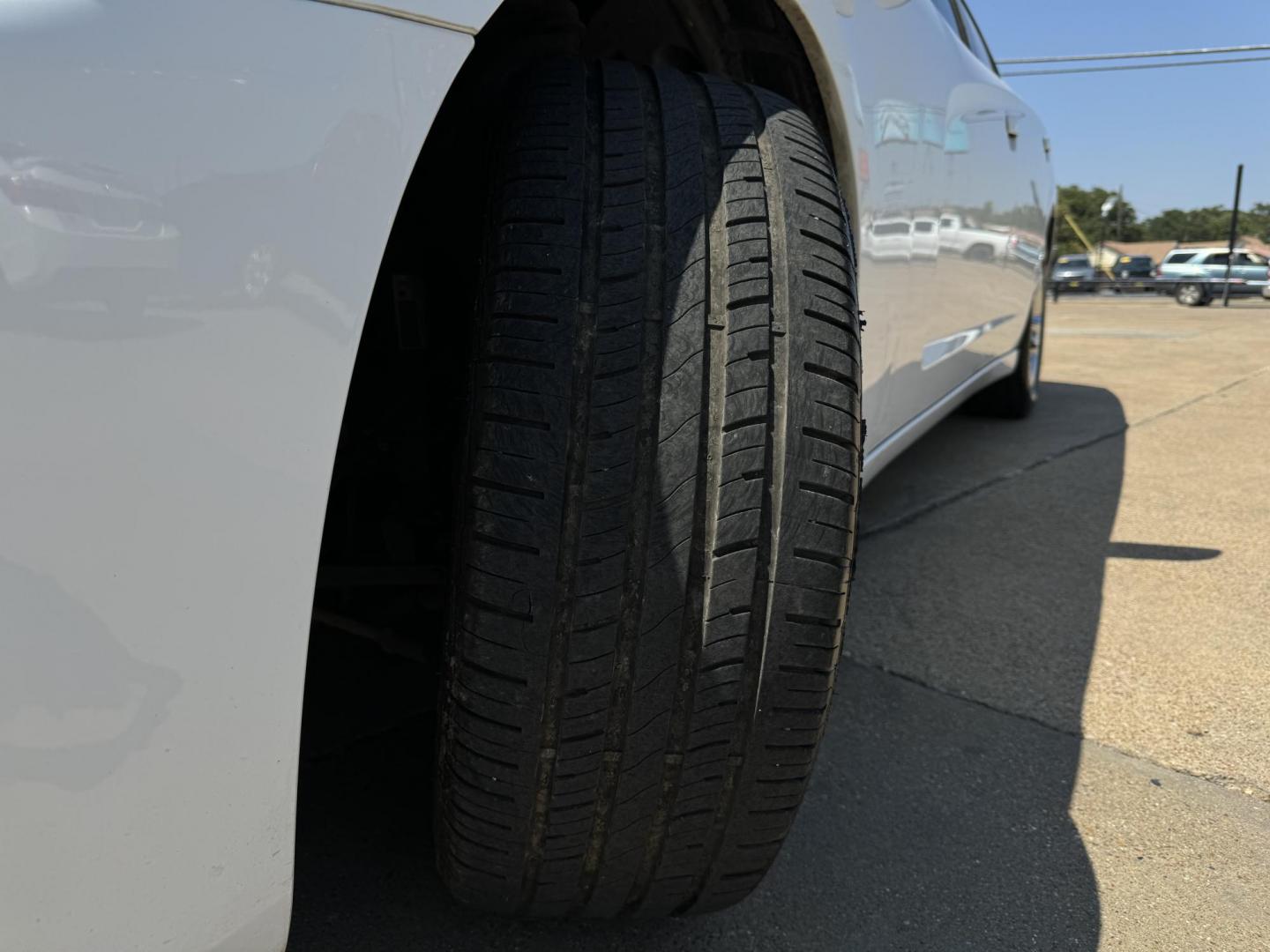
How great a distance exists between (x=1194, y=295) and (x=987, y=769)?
23.8 m

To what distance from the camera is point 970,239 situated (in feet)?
8.85

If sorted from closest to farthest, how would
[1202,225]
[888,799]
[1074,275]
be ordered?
[888,799]
[1074,275]
[1202,225]

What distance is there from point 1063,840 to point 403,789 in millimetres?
1027

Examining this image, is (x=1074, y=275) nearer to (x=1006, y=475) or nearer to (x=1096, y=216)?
(x=1006, y=475)

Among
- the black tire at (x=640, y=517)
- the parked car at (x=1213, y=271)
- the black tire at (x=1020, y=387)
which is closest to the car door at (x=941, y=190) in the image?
the black tire at (x=640, y=517)

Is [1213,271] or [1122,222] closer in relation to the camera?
[1213,271]

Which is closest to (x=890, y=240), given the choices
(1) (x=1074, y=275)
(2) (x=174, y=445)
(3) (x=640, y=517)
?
(3) (x=640, y=517)

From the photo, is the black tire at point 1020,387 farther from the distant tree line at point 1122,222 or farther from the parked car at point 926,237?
the distant tree line at point 1122,222

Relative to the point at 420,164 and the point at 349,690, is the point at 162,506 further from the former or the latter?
the point at 349,690

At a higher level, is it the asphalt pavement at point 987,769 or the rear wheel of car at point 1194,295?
the rear wheel of car at point 1194,295

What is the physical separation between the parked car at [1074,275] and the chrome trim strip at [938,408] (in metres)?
24.4

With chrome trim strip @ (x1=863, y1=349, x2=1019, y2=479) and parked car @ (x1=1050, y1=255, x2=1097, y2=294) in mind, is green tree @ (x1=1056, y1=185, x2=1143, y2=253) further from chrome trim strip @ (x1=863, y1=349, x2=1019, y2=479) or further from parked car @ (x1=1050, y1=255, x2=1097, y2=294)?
chrome trim strip @ (x1=863, y1=349, x2=1019, y2=479)

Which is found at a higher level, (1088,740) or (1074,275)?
(1074,275)

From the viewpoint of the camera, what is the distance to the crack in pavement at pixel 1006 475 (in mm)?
3391
